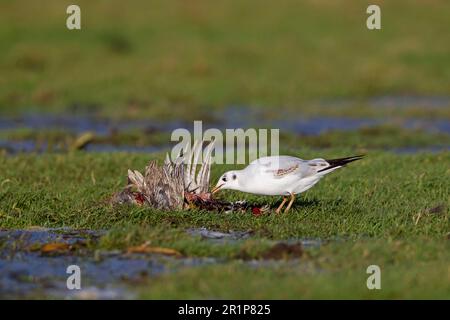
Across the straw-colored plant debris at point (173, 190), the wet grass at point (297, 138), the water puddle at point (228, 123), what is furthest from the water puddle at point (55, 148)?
the straw-colored plant debris at point (173, 190)

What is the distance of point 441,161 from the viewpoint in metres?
12.9

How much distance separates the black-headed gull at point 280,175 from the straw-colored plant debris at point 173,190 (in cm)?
42

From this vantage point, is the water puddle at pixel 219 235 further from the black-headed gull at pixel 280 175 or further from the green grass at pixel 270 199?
the black-headed gull at pixel 280 175

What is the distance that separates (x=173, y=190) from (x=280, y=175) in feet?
3.90

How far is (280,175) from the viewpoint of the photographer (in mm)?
9375

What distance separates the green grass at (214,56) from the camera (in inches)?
845

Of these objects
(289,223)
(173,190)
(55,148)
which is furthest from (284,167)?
(55,148)

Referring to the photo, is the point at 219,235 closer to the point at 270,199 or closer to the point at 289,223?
the point at 289,223

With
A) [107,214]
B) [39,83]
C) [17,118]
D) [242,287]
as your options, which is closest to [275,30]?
[39,83]

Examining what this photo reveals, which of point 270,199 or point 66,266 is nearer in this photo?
point 66,266

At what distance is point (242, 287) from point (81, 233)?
2406 mm

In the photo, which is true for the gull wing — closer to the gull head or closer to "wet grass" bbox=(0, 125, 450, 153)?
the gull head
